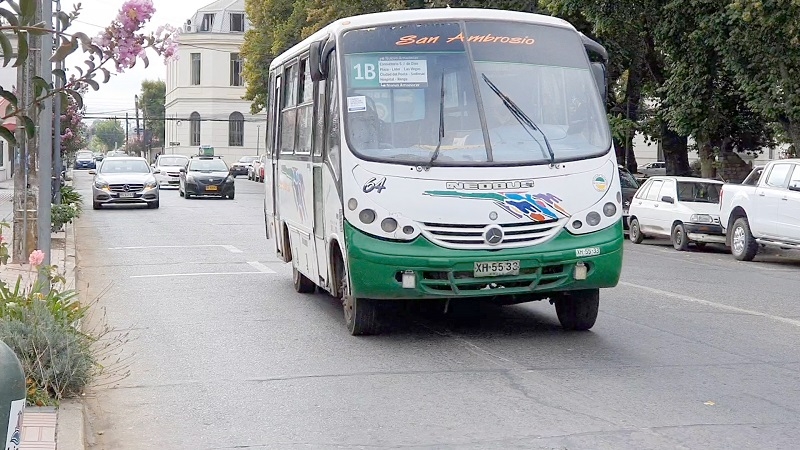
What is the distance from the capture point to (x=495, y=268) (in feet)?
31.1

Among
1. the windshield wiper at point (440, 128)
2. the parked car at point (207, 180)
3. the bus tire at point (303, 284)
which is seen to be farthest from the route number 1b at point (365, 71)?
the parked car at point (207, 180)

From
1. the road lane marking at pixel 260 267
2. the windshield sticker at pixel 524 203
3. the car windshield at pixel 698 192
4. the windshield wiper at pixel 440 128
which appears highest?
the windshield wiper at pixel 440 128

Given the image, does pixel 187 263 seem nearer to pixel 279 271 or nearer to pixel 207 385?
pixel 279 271

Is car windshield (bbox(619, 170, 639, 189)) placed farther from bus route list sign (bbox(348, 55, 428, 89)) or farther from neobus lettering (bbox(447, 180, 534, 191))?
neobus lettering (bbox(447, 180, 534, 191))

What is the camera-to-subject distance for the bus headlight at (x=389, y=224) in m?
9.49

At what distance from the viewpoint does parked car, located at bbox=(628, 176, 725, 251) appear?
75.5ft

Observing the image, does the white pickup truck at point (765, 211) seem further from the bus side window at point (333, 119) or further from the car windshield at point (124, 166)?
the car windshield at point (124, 166)

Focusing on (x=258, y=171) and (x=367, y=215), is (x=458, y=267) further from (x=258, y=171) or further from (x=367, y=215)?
(x=258, y=171)

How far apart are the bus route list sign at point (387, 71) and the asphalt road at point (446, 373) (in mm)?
2220

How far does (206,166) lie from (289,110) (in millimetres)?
28354

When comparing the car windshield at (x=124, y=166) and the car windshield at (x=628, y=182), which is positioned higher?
the car windshield at (x=628, y=182)

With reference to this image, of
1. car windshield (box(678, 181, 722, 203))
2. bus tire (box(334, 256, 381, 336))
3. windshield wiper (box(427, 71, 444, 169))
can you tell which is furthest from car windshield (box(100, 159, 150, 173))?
windshield wiper (box(427, 71, 444, 169))

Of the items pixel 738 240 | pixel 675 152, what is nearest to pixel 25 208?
pixel 738 240

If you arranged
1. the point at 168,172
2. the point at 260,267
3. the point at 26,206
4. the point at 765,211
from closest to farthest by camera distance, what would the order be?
the point at 26,206
the point at 260,267
the point at 765,211
the point at 168,172
